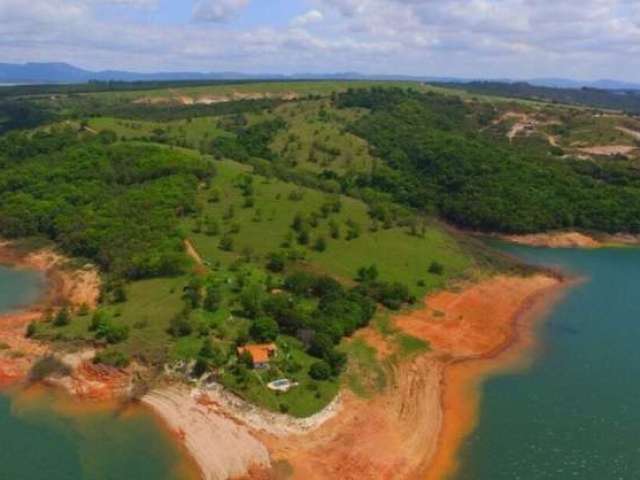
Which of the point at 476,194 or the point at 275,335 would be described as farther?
the point at 476,194

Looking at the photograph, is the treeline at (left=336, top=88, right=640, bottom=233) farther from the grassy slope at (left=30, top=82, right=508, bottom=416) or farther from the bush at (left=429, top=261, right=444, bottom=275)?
the bush at (left=429, top=261, right=444, bottom=275)

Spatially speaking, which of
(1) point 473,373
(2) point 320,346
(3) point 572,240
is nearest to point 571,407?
(1) point 473,373

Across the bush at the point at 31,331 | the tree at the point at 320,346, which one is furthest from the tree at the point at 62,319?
the tree at the point at 320,346

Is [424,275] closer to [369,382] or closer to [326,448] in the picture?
[369,382]

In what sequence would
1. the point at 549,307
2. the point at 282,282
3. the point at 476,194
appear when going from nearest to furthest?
the point at 282,282 → the point at 549,307 → the point at 476,194

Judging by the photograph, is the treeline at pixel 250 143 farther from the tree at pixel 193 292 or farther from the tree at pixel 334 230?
the tree at pixel 193 292

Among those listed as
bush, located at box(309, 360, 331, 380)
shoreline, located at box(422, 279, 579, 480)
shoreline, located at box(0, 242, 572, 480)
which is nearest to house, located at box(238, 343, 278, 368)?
bush, located at box(309, 360, 331, 380)

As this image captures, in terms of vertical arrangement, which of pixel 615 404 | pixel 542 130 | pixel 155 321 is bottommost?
pixel 615 404

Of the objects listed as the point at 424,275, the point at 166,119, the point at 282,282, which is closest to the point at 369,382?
the point at 282,282
